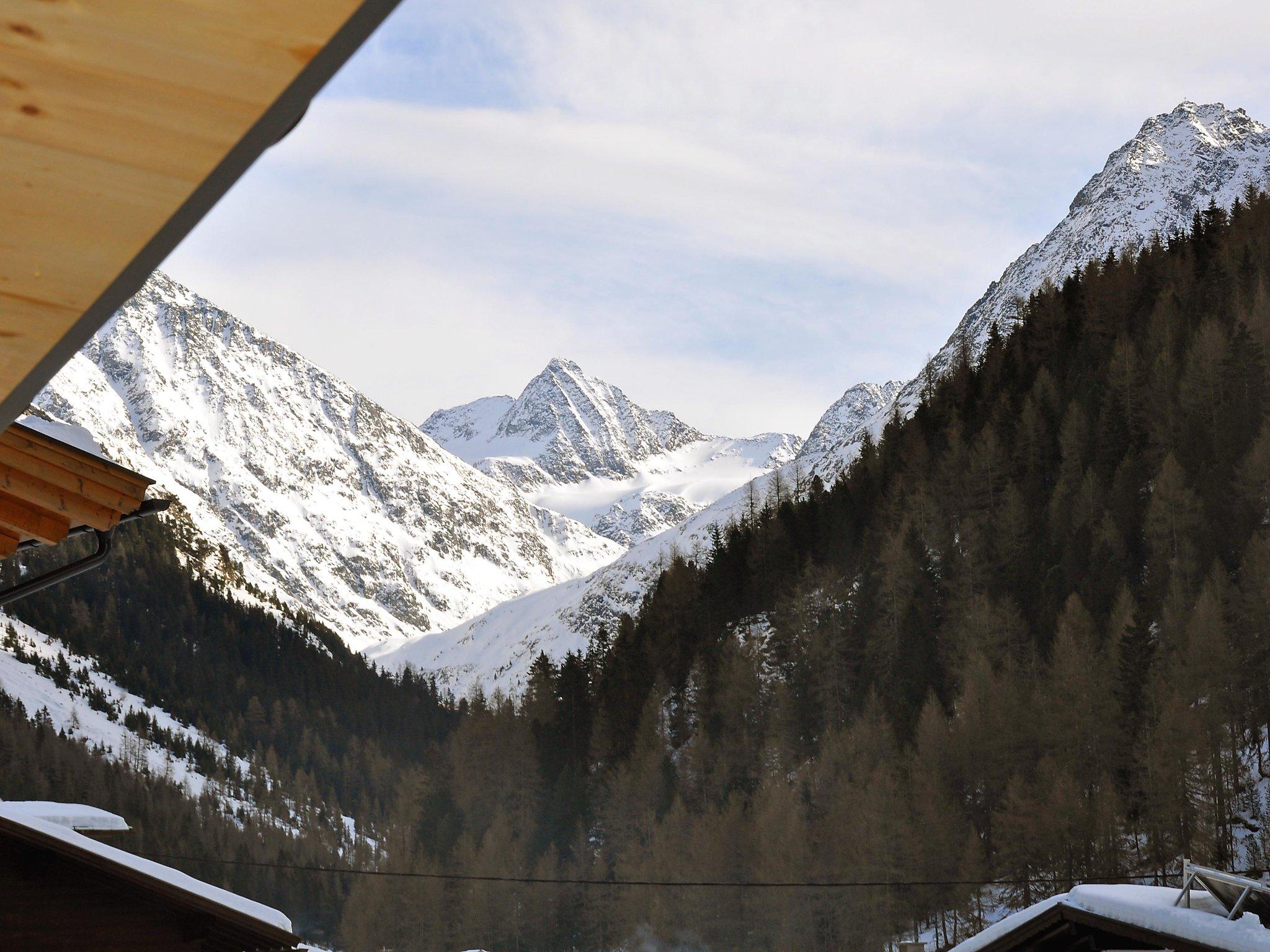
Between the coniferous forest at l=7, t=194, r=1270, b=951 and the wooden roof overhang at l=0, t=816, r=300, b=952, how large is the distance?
27.8 metres

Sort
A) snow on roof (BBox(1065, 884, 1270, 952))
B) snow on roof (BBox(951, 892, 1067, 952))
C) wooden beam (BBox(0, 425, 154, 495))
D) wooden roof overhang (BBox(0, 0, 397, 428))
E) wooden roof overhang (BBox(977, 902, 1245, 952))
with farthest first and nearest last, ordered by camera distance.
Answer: snow on roof (BBox(951, 892, 1067, 952)) < wooden roof overhang (BBox(977, 902, 1245, 952)) < snow on roof (BBox(1065, 884, 1270, 952)) < wooden beam (BBox(0, 425, 154, 495)) < wooden roof overhang (BBox(0, 0, 397, 428))

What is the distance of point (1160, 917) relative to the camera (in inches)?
347

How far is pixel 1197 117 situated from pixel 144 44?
716 ft

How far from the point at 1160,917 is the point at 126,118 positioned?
31.9 feet

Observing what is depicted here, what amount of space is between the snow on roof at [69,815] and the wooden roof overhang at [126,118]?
8682 millimetres

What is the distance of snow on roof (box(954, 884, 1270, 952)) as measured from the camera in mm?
8383

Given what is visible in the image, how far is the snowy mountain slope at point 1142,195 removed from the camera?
15338 cm

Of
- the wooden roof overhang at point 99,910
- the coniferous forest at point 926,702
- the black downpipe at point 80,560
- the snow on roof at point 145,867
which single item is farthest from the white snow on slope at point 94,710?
the black downpipe at point 80,560

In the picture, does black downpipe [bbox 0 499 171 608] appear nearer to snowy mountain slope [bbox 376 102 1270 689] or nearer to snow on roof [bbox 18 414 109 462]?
snow on roof [bbox 18 414 109 462]

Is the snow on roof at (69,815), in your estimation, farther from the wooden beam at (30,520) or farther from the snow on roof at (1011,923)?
the snow on roof at (1011,923)

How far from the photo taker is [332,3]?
81 cm

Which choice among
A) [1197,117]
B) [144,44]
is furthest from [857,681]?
[1197,117]

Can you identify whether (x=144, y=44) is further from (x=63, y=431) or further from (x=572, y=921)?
(x=572, y=921)

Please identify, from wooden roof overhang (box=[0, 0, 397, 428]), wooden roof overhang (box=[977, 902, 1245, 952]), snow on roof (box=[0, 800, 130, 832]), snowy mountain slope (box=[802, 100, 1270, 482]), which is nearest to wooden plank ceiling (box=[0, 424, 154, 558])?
snow on roof (box=[0, 800, 130, 832])
